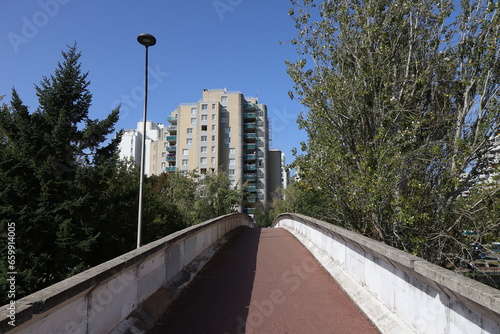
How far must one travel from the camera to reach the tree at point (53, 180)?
59.4 feet

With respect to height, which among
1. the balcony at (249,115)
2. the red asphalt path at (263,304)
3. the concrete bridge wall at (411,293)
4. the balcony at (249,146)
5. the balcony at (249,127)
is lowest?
the red asphalt path at (263,304)

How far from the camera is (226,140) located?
83250 millimetres

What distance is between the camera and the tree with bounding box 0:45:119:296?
18.1 meters

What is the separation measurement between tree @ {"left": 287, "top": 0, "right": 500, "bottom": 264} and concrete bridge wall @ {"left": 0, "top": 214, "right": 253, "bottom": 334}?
600 cm

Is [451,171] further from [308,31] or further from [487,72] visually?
[308,31]

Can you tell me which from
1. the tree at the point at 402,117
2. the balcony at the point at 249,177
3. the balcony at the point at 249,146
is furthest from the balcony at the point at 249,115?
the tree at the point at 402,117

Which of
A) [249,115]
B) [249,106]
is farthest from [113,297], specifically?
[249,106]

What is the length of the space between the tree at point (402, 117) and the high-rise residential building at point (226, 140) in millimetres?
66588

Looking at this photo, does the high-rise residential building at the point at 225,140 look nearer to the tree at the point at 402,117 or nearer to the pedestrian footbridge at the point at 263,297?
the tree at the point at 402,117

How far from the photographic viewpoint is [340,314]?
16.5ft

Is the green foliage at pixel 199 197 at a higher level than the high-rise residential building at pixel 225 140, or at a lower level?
lower

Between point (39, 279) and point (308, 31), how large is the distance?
1619 cm

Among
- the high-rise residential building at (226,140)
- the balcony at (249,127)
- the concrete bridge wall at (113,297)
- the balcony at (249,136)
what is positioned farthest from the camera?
the balcony at (249,127)

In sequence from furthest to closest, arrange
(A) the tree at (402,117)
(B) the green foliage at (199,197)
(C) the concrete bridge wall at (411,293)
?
(B) the green foliage at (199,197) → (A) the tree at (402,117) → (C) the concrete bridge wall at (411,293)
